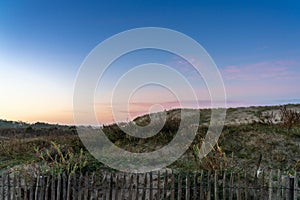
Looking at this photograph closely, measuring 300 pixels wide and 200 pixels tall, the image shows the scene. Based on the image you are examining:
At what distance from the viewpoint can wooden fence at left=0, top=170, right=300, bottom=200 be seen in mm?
6109

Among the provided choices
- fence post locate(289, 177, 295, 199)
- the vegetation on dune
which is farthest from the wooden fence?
the vegetation on dune

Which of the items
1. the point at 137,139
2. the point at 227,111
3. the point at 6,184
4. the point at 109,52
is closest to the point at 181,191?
the point at 6,184

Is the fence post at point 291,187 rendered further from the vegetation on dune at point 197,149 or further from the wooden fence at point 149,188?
the vegetation on dune at point 197,149

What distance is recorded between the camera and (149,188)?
6.36 metres

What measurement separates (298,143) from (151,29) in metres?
5.56

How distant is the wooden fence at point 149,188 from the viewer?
6.11 meters

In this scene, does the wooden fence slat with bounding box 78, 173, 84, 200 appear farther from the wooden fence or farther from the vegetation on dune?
the vegetation on dune

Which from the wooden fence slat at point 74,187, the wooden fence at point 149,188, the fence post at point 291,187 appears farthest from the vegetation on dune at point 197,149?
the fence post at point 291,187

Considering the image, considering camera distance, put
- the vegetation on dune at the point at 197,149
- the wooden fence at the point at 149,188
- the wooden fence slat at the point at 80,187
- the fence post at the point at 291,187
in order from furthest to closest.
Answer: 1. the vegetation on dune at the point at 197,149
2. the wooden fence slat at the point at 80,187
3. the wooden fence at the point at 149,188
4. the fence post at the point at 291,187

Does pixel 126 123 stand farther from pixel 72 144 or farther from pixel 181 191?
pixel 181 191

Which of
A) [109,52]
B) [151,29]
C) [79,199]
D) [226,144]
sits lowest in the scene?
[79,199]

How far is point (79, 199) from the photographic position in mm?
6539

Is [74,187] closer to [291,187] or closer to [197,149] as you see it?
[197,149]

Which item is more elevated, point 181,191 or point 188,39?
point 188,39
